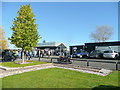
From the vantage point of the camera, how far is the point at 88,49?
28.4 meters

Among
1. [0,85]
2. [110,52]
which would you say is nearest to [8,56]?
[0,85]

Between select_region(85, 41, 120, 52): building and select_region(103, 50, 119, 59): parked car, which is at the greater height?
select_region(85, 41, 120, 52): building

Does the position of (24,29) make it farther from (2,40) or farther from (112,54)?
(2,40)

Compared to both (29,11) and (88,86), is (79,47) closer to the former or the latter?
(29,11)

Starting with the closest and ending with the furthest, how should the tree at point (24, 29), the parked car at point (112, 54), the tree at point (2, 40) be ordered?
the tree at point (24, 29) → the parked car at point (112, 54) → the tree at point (2, 40)

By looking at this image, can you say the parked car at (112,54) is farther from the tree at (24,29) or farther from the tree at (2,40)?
the tree at (2,40)

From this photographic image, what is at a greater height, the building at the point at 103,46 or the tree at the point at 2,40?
the tree at the point at 2,40

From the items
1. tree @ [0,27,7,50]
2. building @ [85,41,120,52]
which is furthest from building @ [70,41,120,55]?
tree @ [0,27,7,50]

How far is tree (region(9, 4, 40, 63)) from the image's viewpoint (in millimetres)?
11928

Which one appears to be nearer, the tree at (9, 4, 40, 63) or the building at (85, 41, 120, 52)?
the tree at (9, 4, 40, 63)

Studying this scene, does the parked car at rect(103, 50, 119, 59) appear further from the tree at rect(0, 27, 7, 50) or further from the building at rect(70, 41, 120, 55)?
the tree at rect(0, 27, 7, 50)

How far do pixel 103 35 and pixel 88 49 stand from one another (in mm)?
26515

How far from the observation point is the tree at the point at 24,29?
39.1 feet

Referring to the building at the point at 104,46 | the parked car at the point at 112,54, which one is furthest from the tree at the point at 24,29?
the building at the point at 104,46
